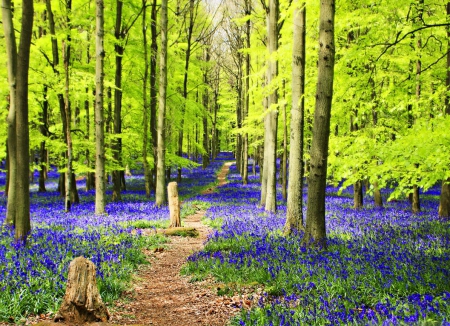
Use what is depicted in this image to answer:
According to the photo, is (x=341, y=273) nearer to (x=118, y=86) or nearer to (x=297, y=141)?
(x=297, y=141)

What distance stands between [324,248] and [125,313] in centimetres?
414

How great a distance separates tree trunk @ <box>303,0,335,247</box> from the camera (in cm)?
691

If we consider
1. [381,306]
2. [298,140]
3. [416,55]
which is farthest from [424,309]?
[416,55]

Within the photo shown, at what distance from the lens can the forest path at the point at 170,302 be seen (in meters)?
5.01

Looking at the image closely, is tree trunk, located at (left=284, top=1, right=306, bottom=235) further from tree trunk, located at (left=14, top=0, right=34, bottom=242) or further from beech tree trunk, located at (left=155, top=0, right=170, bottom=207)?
beech tree trunk, located at (left=155, top=0, right=170, bottom=207)

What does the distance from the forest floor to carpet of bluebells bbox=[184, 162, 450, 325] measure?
406 millimetres

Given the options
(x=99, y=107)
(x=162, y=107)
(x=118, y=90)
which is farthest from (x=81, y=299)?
(x=118, y=90)

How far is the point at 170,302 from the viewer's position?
19.0 feet

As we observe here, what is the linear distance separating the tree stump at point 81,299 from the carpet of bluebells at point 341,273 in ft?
6.00

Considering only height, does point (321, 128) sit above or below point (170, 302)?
above

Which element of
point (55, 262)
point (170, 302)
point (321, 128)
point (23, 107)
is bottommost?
point (170, 302)

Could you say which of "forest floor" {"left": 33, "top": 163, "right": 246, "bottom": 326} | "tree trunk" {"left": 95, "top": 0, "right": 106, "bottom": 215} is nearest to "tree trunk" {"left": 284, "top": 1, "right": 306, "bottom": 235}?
"forest floor" {"left": 33, "top": 163, "right": 246, "bottom": 326}

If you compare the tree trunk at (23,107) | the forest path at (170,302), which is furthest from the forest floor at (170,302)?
the tree trunk at (23,107)

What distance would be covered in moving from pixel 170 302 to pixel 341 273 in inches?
112
